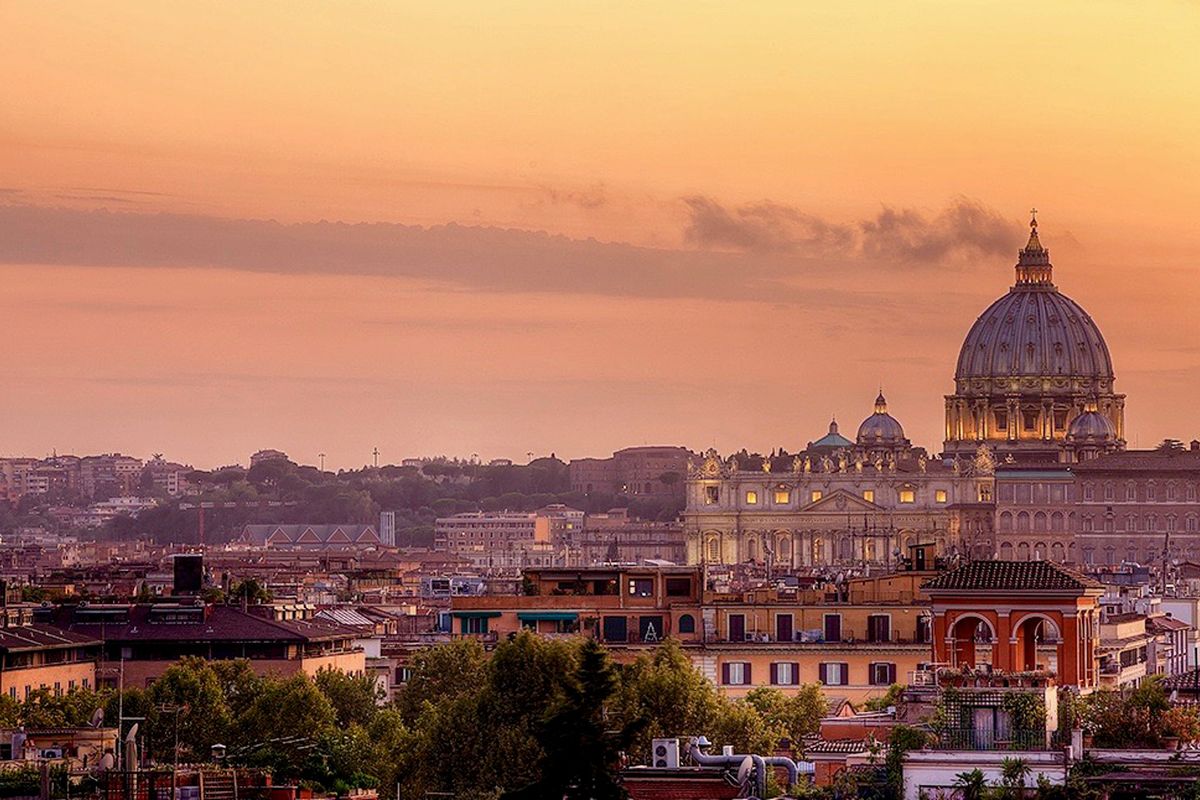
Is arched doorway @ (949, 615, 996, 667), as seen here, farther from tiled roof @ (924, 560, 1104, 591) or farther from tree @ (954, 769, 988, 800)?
tree @ (954, 769, 988, 800)

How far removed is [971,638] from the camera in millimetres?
42781

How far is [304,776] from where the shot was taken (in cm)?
3997

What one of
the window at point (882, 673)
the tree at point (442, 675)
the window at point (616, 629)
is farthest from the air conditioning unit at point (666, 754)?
the window at point (616, 629)

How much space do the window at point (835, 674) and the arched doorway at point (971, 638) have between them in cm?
2365

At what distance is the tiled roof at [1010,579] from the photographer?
139 feet

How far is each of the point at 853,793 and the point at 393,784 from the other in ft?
52.3

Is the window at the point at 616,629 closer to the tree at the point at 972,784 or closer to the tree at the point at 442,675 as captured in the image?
the tree at the point at 442,675

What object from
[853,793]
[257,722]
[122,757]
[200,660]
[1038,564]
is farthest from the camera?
[200,660]

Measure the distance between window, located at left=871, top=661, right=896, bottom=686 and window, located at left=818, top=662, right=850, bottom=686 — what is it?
0.46 metres

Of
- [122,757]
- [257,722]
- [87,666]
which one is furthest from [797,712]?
[122,757]

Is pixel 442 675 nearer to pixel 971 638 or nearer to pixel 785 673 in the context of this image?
pixel 785 673

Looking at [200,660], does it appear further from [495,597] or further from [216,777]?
[216,777]

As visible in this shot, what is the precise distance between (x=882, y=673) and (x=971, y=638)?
23.7 meters

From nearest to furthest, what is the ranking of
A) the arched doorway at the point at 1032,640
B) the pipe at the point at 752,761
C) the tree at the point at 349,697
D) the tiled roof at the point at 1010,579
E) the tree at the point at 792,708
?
the pipe at the point at 752,761, the arched doorway at the point at 1032,640, the tiled roof at the point at 1010,579, the tree at the point at 792,708, the tree at the point at 349,697
